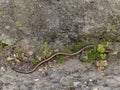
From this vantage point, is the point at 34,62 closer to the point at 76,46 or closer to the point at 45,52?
the point at 45,52

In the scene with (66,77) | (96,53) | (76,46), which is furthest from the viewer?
(76,46)

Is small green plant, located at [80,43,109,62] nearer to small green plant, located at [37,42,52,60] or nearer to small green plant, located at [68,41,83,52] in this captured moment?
small green plant, located at [68,41,83,52]

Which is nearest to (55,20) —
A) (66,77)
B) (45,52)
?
(45,52)

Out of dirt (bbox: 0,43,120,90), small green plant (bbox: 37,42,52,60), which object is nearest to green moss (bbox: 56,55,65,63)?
dirt (bbox: 0,43,120,90)

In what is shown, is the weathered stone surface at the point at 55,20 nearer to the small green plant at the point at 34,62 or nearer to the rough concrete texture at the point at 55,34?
the rough concrete texture at the point at 55,34

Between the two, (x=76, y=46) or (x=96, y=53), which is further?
(x=76, y=46)

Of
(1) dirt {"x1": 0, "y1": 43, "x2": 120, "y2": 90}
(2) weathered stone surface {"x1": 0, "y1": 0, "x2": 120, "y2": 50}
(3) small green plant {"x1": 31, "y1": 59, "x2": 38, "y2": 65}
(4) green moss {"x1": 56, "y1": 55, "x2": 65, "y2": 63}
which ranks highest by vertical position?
(2) weathered stone surface {"x1": 0, "y1": 0, "x2": 120, "y2": 50}

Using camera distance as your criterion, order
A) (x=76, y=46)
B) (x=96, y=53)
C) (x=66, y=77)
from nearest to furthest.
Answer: (x=66, y=77), (x=96, y=53), (x=76, y=46)

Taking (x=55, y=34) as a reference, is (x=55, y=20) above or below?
above

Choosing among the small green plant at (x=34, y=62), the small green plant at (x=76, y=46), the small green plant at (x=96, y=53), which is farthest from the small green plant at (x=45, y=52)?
the small green plant at (x=96, y=53)

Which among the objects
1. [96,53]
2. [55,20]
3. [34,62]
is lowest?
[34,62]

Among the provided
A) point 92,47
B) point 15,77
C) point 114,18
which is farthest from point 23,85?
point 114,18
